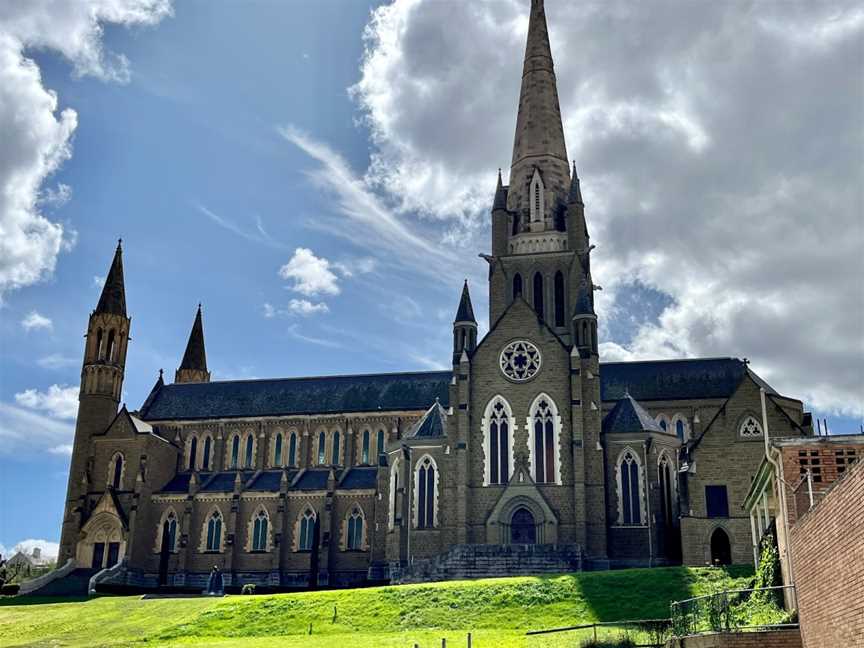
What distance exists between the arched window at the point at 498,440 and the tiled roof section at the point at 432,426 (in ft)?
11.7

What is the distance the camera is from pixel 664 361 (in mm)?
69750

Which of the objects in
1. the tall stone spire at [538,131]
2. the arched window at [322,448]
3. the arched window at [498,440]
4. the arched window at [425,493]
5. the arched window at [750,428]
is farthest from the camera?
the arched window at [322,448]

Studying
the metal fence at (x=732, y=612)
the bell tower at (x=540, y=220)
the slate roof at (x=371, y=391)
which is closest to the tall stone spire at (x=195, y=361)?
the slate roof at (x=371, y=391)

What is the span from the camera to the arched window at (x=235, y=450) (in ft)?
250

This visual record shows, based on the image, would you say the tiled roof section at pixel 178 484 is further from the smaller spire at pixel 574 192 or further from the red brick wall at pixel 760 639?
the red brick wall at pixel 760 639

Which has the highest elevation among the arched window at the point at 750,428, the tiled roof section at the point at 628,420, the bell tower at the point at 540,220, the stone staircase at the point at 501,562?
the bell tower at the point at 540,220

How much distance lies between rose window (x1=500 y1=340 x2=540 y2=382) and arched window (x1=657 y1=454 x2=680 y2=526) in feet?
29.3

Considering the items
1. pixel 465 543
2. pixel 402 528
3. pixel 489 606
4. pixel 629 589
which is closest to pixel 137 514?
pixel 402 528

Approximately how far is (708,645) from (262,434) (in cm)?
5727

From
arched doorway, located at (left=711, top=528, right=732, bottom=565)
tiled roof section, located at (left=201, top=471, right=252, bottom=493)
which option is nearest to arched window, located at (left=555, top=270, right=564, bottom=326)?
arched doorway, located at (left=711, top=528, right=732, bottom=565)

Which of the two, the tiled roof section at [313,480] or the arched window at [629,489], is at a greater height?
the tiled roof section at [313,480]

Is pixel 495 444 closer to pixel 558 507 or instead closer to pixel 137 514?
pixel 558 507

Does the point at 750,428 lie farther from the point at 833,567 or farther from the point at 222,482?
the point at 222,482

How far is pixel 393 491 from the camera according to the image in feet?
198
